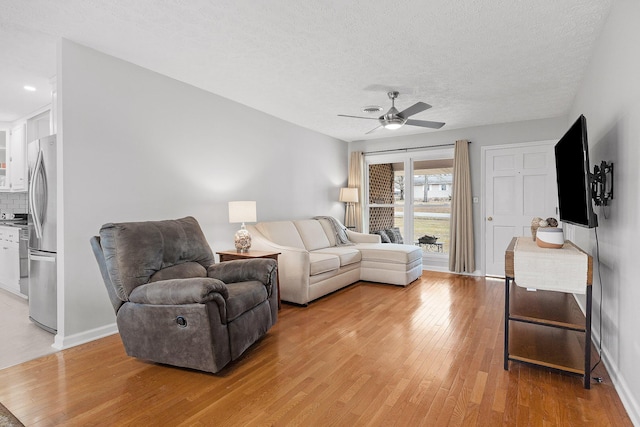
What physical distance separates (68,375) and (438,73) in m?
3.92

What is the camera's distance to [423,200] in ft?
20.2

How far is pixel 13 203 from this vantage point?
209 inches

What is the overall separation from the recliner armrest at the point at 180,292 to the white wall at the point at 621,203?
234 centimetres

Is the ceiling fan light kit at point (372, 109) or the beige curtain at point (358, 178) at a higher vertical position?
the ceiling fan light kit at point (372, 109)

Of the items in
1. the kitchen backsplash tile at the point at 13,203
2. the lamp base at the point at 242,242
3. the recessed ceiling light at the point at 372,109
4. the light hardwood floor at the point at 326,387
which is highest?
the recessed ceiling light at the point at 372,109

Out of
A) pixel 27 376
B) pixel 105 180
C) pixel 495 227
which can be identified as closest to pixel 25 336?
pixel 27 376

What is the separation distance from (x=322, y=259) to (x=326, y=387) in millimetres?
2046

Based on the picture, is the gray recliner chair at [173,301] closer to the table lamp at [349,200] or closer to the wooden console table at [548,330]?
the wooden console table at [548,330]

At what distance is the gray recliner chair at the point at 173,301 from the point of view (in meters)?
2.18

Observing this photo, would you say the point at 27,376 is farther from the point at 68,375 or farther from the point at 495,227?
the point at 495,227

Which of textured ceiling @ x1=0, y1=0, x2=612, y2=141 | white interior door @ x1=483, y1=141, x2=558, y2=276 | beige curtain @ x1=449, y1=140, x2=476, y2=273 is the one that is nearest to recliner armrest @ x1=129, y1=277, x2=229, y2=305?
textured ceiling @ x1=0, y1=0, x2=612, y2=141

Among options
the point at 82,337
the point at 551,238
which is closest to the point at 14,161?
the point at 82,337

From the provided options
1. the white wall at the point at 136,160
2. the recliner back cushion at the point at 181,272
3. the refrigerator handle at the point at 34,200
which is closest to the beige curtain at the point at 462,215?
the white wall at the point at 136,160

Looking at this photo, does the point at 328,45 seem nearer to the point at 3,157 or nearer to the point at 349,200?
the point at 349,200
